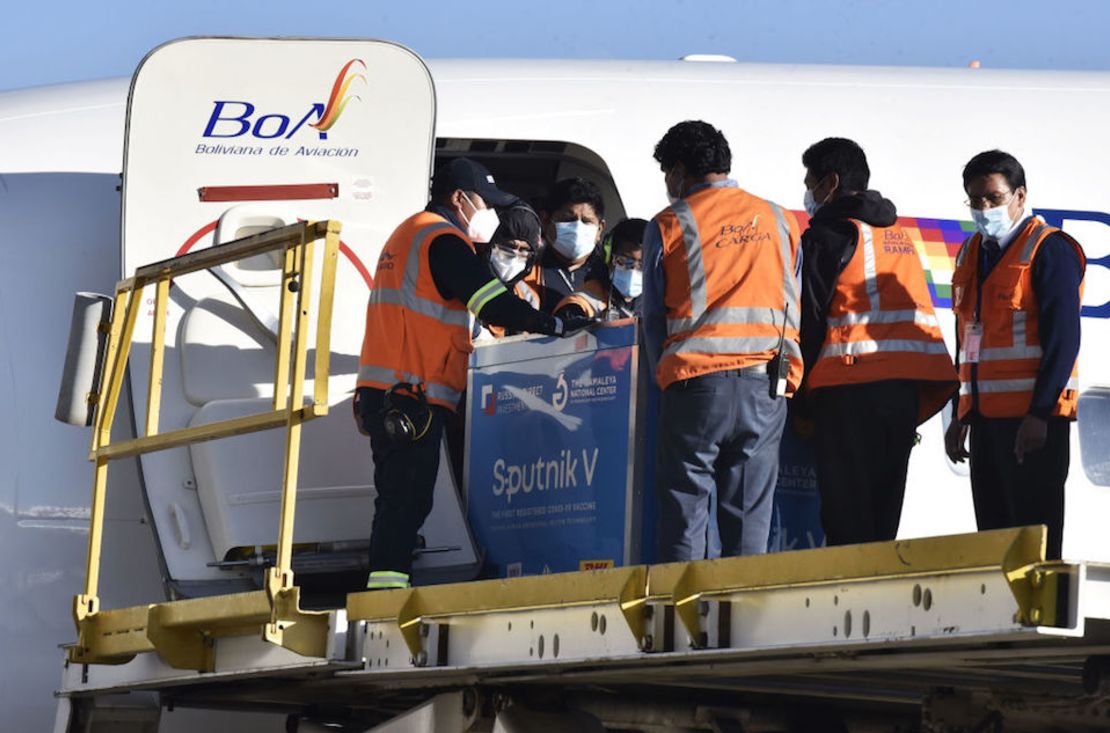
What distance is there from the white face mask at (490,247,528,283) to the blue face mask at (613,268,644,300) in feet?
1.17

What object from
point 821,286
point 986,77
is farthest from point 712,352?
point 986,77

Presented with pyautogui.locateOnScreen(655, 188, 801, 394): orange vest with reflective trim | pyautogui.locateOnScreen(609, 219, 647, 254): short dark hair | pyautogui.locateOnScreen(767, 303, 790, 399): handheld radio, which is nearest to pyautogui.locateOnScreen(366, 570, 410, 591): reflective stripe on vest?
pyautogui.locateOnScreen(655, 188, 801, 394): orange vest with reflective trim

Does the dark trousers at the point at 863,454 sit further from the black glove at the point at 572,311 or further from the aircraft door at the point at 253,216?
the aircraft door at the point at 253,216

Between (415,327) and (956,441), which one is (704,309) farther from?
(956,441)

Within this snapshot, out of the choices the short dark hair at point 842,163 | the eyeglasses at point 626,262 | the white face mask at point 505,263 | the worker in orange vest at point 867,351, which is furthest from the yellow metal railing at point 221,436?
the short dark hair at point 842,163

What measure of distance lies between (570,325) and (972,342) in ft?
4.35

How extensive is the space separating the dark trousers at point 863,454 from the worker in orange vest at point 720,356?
0.27 m

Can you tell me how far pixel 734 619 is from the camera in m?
4.15

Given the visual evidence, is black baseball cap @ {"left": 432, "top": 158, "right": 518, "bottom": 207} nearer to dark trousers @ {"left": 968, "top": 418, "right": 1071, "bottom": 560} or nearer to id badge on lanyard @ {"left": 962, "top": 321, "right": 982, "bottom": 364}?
id badge on lanyard @ {"left": 962, "top": 321, "right": 982, "bottom": 364}

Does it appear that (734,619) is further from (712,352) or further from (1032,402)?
(1032,402)

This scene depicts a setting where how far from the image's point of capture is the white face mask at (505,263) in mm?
6844

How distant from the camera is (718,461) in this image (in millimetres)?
5621

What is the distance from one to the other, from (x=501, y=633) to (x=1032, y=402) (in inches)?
78.0

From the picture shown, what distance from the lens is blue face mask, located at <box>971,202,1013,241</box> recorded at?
6027mm
